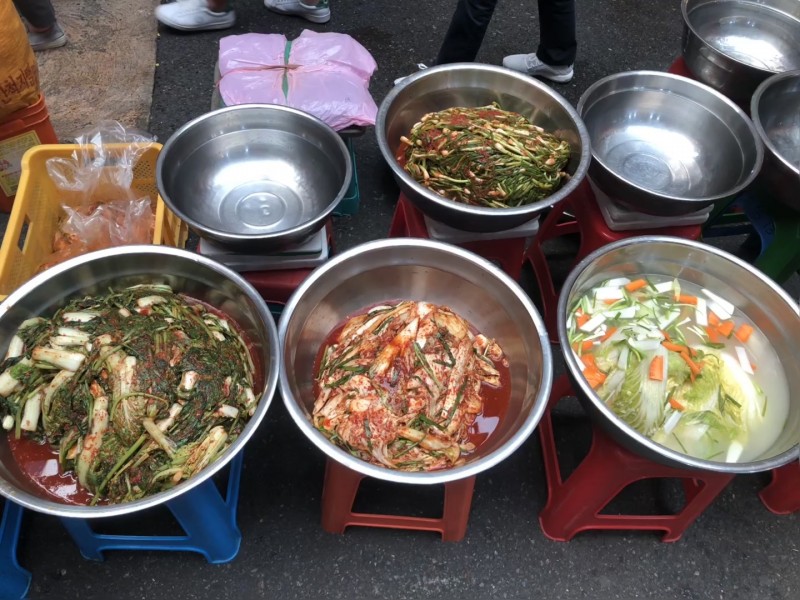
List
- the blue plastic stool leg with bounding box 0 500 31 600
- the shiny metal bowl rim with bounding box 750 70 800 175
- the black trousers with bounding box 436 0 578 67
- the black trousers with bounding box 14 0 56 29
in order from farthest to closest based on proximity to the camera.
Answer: the black trousers with bounding box 14 0 56 29 < the black trousers with bounding box 436 0 578 67 < the shiny metal bowl rim with bounding box 750 70 800 175 < the blue plastic stool leg with bounding box 0 500 31 600

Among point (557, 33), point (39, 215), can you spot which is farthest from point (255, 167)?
point (557, 33)

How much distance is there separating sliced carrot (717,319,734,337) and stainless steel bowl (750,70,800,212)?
85cm

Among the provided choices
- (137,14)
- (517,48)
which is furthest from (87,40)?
(517,48)

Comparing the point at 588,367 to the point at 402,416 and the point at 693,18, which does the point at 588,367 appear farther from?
the point at 693,18

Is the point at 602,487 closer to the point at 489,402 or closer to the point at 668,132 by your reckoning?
the point at 489,402

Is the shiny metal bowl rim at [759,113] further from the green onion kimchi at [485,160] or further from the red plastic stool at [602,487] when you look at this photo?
the red plastic stool at [602,487]

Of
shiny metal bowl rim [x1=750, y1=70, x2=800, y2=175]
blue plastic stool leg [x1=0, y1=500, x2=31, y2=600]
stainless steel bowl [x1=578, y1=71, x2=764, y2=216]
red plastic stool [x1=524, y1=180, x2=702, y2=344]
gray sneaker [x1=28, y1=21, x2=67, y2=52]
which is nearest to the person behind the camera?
blue plastic stool leg [x1=0, y1=500, x2=31, y2=600]

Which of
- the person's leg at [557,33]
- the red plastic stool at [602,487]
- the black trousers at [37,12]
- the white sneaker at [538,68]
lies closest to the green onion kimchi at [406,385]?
the red plastic stool at [602,487]

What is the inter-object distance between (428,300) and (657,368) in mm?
1040

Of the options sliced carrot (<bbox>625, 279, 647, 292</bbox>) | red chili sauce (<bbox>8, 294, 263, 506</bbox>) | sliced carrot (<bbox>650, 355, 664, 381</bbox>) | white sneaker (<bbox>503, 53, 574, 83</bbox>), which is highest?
sliced carrot (<bbox>625, 279, 647, 292</bbox>)

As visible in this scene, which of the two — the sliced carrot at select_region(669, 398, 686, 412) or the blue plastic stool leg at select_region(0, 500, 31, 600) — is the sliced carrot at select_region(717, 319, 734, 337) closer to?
the sliced carrot at select_region(669, 398, 686, 412)

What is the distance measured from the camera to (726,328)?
2.66 m

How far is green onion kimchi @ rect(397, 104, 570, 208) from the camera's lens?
9.25 feet

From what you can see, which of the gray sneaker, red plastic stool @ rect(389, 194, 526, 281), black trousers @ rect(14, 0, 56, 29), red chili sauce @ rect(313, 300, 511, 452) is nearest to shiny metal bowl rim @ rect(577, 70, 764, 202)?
red plastic stool @ rect(389, 194, 526, 281)
